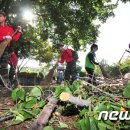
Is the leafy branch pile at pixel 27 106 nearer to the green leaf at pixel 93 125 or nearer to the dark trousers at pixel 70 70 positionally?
the green leaf at pixel 93 125

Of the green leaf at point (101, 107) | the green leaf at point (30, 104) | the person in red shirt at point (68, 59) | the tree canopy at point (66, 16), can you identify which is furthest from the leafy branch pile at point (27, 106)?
the tree canopy at point (66, 16)

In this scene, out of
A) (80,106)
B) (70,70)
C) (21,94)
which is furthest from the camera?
(70,70)

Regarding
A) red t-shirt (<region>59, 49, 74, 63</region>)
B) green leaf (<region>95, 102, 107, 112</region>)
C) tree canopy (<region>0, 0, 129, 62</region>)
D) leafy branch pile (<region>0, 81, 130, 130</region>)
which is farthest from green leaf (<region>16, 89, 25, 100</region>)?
tree canopy (<region>0, 0, 129, 62</region>)

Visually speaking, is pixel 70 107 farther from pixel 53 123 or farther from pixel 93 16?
pixel 93 16

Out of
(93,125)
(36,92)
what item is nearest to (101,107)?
(93,125)

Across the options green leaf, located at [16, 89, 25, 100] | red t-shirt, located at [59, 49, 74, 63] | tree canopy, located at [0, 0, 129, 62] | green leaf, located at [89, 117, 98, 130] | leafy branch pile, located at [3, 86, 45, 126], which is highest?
tree canopy, located at [0, 0, 129, 62]

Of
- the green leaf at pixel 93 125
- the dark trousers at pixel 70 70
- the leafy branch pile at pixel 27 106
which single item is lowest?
the green leaf at pixel 93 125

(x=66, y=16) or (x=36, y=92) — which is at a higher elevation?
(x=66, y=16)

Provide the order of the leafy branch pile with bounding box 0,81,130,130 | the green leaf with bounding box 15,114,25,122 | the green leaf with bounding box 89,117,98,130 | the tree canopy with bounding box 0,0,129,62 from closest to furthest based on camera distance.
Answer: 1. the green leaf with bounding box 89,117,98,130
2. the leafy branch pile with bounding box 0,81,130,130
3. the green leaf with bounding box 15,114,25,122
4. the tree canopy with bounding box 0,0,129,62

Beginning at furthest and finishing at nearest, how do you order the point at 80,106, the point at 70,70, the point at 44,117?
the point at 70,70, the point at 80,106, the point at 44,117

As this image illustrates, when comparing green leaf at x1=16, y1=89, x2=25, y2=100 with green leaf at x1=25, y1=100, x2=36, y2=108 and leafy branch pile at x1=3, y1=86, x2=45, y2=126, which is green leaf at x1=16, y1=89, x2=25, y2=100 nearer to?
leafy branch pile at x1=3, y1=86, x2=45, y2=126

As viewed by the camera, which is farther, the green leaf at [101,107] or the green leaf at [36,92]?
the green leaf at [36,92]

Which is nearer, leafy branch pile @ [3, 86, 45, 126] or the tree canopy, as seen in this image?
leafy branch pile @ [3, 86, 45, 126]

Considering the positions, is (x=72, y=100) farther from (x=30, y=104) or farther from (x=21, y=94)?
(x=21, y=94)
